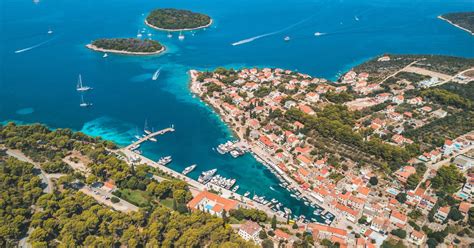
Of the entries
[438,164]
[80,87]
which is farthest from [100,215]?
[80,87]

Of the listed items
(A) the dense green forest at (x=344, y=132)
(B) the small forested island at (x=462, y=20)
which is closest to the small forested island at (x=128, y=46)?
(A) the dense green forest at (x=344, y=132)

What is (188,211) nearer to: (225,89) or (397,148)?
A: (397,148)

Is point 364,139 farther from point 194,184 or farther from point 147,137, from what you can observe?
point 147,137

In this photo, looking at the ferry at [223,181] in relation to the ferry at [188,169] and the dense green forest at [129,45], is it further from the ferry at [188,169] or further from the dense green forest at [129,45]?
the dense green forest at [129,45]

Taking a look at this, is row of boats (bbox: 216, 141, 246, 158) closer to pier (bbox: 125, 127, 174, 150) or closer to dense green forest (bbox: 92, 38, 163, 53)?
pier (bbox: 125, 127, 174, 150)

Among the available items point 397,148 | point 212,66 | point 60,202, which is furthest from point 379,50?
point 60,202

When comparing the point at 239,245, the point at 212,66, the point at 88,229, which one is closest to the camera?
the point at 239,245
